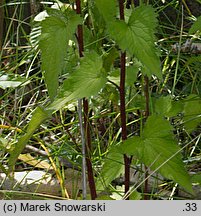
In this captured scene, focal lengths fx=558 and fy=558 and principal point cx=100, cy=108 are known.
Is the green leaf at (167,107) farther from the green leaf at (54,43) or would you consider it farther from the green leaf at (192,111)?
the green leaf at (54,43)

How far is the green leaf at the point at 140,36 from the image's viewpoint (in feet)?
3.27

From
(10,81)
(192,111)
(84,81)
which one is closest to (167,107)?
(192,111)

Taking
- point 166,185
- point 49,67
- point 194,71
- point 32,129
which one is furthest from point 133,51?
point 194,71

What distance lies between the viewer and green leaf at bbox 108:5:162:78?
996mm

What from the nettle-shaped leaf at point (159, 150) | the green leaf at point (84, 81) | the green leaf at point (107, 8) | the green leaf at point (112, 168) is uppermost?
the green leaf at point (107, 8)

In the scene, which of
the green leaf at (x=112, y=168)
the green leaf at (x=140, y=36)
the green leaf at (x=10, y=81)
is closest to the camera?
the green leaf at (x=140, y=36)

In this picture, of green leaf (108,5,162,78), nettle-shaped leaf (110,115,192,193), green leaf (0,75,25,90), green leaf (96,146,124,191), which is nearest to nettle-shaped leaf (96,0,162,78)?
green leaf (108,5,162,78)

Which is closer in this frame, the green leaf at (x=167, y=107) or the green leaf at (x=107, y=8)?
the green leaf at (x=107, y=8)

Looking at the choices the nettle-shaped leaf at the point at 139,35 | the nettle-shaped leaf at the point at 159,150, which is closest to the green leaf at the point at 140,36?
the nettle-shaped leaf at the point at 139,35

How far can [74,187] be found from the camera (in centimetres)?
155

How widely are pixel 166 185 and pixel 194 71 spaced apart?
1.64 ft

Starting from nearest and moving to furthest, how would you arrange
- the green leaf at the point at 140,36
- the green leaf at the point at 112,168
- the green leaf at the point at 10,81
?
the green leaf at the point at 140,36 → the green leaf at the point at 112,168 → the green leaf at the point at 10,81

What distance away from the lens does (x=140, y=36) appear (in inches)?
40.3

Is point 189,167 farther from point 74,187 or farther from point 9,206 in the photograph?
point 9,206
